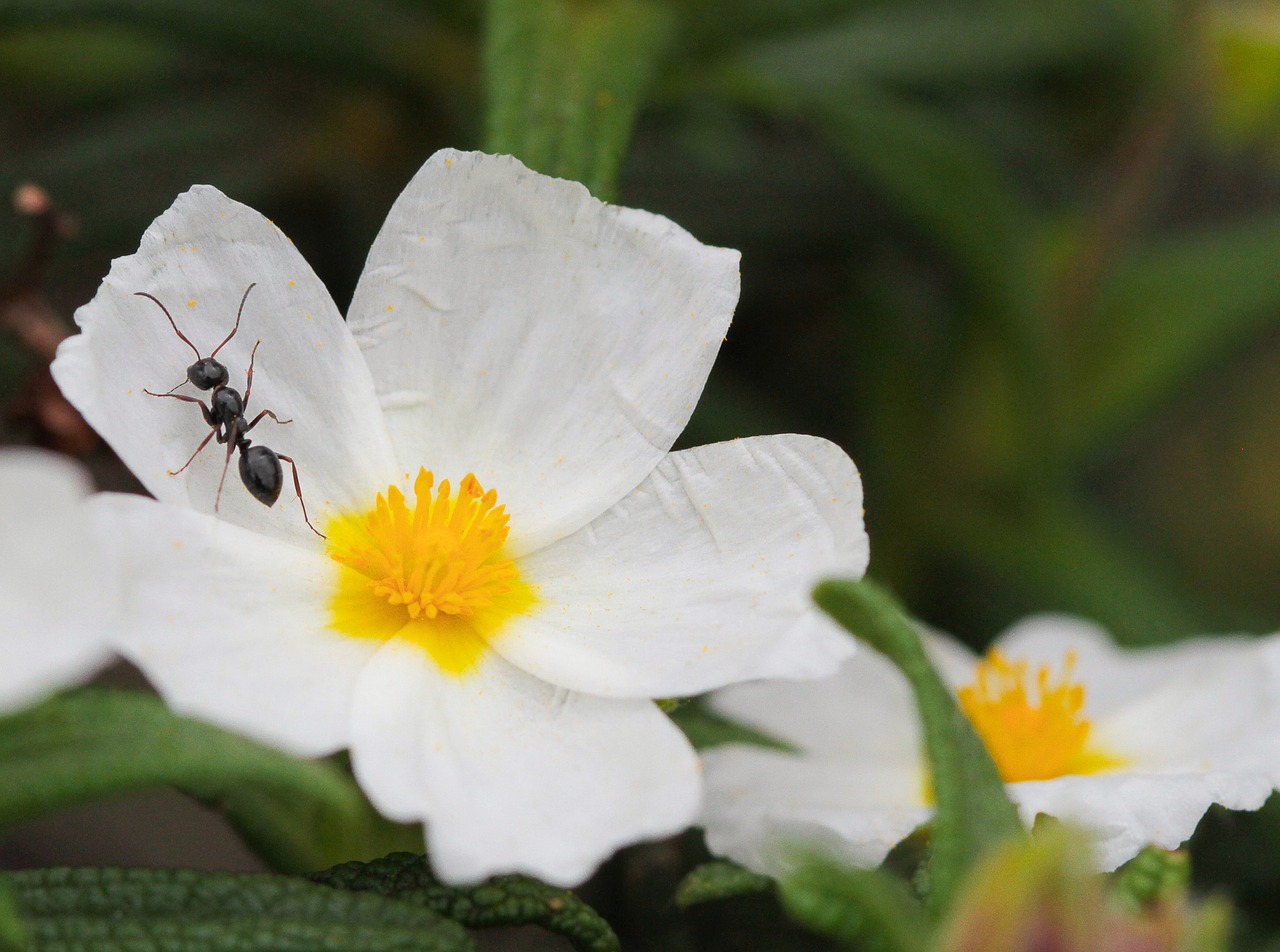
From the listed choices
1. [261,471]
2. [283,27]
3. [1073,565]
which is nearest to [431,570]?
[261,471]

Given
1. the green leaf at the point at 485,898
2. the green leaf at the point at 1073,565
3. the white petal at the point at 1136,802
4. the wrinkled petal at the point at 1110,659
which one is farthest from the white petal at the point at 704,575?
the green leaf at the point at 1073,565

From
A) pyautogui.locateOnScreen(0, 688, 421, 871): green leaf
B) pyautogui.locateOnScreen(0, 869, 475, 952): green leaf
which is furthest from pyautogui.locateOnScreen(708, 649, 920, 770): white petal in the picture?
pyautogui.locateOnScreen(0, 688, 421, 871): green leaf

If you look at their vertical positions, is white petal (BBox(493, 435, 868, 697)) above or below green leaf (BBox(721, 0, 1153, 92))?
below

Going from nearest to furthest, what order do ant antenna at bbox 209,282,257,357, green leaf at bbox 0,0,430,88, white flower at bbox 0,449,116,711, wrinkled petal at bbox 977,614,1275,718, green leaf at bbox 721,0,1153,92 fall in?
white flower at bbox 0,449,116,711, ant antenna at bbox 209,282,257,357, wrinkled petal at bbox 977,614,1275,718, green leaf at bbox 0,0,430,88, green leaf at bbox 721,0,1153,92

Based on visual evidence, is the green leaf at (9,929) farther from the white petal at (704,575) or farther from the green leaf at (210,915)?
the white petal at (704,575)

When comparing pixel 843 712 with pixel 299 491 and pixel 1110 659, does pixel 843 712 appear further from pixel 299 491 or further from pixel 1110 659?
pixel 299 491

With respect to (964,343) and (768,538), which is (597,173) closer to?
(768,538)

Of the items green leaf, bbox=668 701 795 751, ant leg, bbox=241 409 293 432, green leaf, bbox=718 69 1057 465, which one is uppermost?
green leaf, bbox=718 69 1057 465

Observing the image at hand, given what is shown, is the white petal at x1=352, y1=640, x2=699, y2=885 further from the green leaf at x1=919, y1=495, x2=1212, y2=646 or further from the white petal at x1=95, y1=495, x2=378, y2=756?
the green leaf at x1=919, y1=495, x2=1212, y2=646
